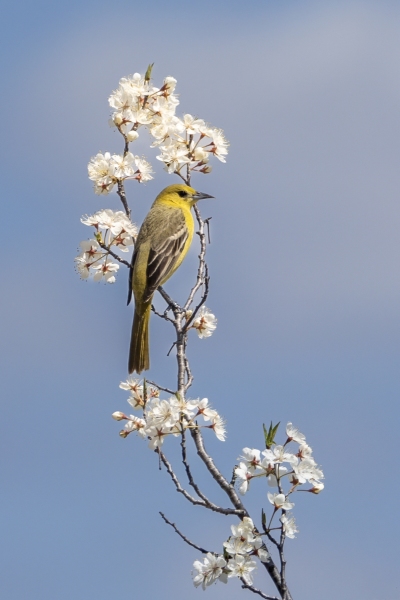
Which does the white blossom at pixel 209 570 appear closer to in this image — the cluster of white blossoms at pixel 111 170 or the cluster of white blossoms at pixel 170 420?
the cluster of white blossoms at pixel 170 420

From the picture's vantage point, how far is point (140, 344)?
712 centimetres

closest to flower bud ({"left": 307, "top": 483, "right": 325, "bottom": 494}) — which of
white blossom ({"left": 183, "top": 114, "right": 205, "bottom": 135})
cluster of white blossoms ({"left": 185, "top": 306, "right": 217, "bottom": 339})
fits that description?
cluster of white blossoms ({"left": 185, "top": 306, "right": 217, "bottom": 339})

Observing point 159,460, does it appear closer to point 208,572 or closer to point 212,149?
point 208,572

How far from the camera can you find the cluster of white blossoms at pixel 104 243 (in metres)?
5.89

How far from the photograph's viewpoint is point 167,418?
4.84 meters

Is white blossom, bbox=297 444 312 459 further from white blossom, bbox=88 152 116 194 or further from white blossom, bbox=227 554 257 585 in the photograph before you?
white blossom, bbox=88 152 116 194

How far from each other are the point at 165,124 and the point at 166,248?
1.74 metres

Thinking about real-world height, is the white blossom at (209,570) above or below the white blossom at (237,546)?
below

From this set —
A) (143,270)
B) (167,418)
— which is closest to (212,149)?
(143,270)

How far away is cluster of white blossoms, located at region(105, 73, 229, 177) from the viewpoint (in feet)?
20.6

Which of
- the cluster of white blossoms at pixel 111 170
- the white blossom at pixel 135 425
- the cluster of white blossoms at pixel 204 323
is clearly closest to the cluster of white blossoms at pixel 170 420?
the white blossom at pixel 135 425

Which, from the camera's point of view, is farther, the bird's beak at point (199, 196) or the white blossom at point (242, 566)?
the bird's beak at point (199, 196)

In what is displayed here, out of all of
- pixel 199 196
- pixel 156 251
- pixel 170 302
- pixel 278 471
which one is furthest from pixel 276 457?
pixel 199 196

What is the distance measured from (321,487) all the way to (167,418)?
3.08 ft
